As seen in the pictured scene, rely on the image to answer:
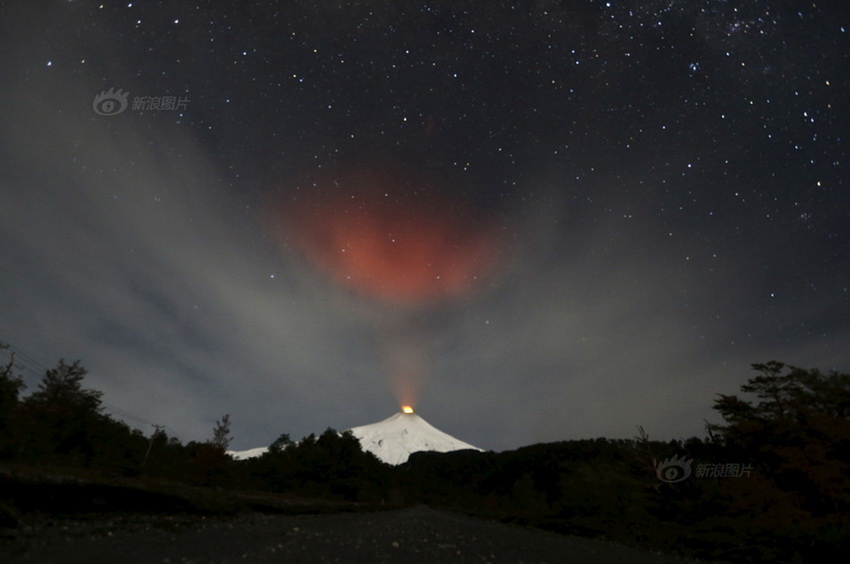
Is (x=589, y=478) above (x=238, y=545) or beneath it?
above

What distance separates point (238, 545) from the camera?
902 cm

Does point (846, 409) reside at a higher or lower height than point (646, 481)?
higher

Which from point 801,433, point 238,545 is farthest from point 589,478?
point 238,545

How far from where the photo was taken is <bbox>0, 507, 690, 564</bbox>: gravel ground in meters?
7.46

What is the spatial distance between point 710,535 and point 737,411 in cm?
1921

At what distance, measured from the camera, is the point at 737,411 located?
33688 millimetres

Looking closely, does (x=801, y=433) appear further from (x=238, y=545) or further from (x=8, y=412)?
(x=8, y=412)

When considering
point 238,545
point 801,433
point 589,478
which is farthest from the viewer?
point 589,478

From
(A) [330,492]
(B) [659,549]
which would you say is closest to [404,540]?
(B) [659,549]

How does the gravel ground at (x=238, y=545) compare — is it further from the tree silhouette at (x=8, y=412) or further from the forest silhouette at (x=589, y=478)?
the tree silhouette at (x=8, y=412)

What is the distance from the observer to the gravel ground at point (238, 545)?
7457 millimetres

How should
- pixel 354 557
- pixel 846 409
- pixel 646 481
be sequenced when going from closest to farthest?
1. pixel 354 557
2. pixel 846 409
3. pixel 646 481

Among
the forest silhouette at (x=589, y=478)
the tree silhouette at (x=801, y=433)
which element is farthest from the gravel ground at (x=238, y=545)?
the tree silhouette at (x=801, y=433)

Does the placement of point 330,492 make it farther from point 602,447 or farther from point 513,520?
point 602,447
